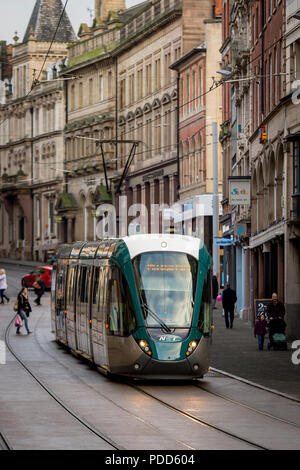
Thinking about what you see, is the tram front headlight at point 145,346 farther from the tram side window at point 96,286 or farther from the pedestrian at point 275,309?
the pedestrian at point 275,309

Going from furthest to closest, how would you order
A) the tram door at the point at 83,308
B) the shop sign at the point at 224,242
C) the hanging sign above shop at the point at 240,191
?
the shop sign at the point at 224,242
the hanging sign above shop at the point at 240,191
the tram door at the point at 83,308

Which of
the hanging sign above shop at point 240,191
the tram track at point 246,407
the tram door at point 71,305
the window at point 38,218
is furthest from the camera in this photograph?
the window at point 38,218

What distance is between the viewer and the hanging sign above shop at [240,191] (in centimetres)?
4959

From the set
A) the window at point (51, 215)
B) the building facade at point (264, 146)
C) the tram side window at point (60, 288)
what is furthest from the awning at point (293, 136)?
the window at point (51, 215)

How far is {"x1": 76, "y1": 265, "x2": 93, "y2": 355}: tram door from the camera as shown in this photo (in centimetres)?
3122

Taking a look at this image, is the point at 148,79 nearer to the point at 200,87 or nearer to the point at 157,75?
the point at 157,75

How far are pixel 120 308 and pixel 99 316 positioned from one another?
1.74 meters

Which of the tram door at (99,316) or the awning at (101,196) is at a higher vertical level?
the awning at (101,196)

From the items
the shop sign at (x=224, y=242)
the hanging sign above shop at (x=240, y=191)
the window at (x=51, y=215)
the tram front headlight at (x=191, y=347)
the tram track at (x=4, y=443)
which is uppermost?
the window at (x=51, y=215)

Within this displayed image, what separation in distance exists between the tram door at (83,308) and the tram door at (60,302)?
323 centimetres

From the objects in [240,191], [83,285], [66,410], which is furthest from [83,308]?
[240,191]

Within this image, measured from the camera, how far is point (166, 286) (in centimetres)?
2722

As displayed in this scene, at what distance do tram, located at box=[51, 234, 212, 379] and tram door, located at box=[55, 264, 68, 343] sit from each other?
302 inches

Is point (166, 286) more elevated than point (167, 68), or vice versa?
point (167, 68)
